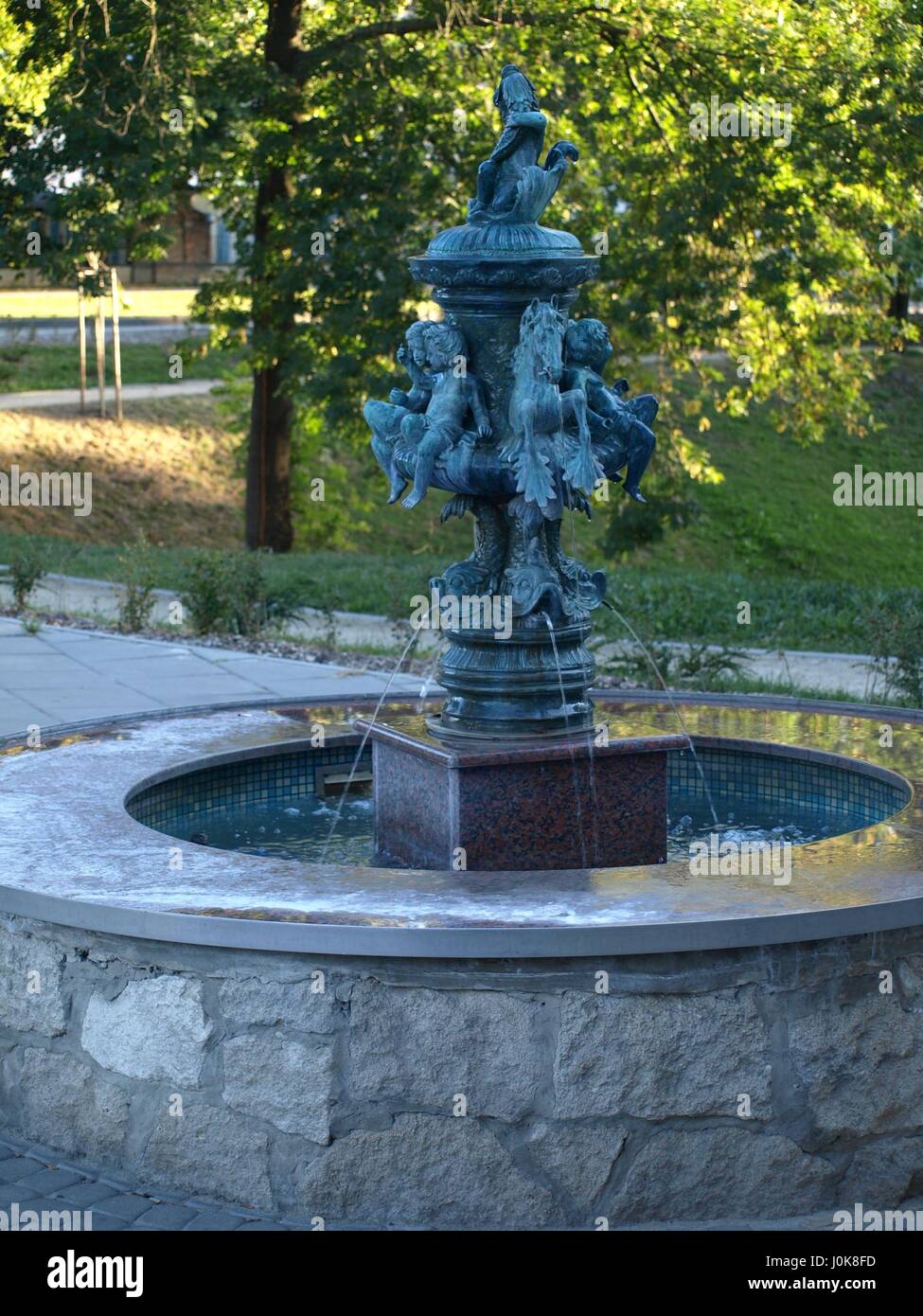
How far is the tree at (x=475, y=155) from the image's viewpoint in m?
17.9

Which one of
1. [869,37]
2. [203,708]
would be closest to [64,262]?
[869,37]

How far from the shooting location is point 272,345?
20172 millimetres

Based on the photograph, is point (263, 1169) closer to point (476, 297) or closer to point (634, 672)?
point (476, 297)

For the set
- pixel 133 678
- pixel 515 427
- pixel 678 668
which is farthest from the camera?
pixel 678 668

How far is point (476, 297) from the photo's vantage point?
6.23 metres

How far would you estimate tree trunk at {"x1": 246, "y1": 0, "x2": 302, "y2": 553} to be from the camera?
2006 centimetres

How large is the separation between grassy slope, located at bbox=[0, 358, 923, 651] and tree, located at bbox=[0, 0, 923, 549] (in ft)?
9.22

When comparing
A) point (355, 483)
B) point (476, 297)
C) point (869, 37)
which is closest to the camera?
point (476, 297)

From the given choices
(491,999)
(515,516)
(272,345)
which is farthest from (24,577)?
(491,999)

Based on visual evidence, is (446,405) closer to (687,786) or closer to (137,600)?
(687,786)

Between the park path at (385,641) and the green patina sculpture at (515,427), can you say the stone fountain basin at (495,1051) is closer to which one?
the green patina sculpture at (515,427)

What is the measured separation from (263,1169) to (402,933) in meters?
0.78

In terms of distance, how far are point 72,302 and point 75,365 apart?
868cm

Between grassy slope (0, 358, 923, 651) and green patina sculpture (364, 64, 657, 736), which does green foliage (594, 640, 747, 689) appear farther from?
grassy slope (0, 358, 923, 651)
